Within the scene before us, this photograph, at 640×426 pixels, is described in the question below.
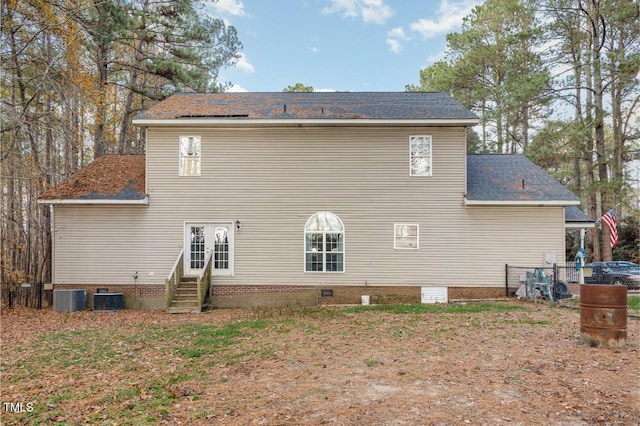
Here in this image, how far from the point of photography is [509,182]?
43.0 ft

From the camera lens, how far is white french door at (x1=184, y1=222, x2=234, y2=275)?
41.4 ft

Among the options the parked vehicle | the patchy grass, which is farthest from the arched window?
the parked vehicle

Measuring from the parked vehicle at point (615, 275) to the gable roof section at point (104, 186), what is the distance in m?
14.8

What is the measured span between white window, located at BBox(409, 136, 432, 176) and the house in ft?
0.13

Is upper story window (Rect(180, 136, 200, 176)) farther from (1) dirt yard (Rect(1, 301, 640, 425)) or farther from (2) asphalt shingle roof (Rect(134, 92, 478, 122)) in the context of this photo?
(1) dirt yard (Rect(1, 301, 640, 425))

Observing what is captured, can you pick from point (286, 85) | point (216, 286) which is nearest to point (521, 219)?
point (216, 286)

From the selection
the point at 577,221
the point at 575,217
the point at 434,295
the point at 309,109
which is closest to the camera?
the point at 434,295

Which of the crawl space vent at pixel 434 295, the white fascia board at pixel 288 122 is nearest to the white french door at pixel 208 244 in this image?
the white fascia board at pixel 288 122

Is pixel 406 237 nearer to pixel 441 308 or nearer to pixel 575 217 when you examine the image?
pixel 441 308

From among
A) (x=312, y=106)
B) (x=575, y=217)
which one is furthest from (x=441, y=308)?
(x=312, y=106)

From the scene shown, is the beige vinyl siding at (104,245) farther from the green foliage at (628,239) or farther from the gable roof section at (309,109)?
the green foliage at (628,239)

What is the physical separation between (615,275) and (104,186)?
18.7m

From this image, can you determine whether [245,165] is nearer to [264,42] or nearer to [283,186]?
[283,186]

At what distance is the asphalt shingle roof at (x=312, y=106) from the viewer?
12.5 metres
